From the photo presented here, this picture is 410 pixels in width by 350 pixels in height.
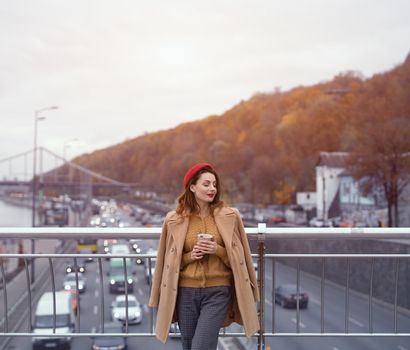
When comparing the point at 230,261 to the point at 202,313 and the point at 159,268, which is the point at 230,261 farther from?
the point at 159,268

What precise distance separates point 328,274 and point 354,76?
11416 cm

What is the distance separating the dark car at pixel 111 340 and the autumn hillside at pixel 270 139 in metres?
43.9

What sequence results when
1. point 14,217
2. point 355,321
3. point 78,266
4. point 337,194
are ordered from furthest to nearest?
1. point 337,194
2. point 14,217
3. point 355,321
4. point 78,266

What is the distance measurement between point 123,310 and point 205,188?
198cm

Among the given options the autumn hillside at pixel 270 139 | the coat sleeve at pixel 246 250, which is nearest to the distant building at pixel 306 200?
the autumn hillside at pixel 270 139

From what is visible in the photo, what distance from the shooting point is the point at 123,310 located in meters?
5.16

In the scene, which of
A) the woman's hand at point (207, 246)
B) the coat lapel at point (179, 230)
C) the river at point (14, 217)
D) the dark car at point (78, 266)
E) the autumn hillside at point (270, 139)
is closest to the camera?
the woman's hand at point (207, 246)

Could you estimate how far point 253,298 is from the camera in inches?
145

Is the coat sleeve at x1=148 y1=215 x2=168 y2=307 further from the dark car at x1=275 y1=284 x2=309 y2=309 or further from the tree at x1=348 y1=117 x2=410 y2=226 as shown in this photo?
the tree at x1=348 y1=117 x2=410 y2=226

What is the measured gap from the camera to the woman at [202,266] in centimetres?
353

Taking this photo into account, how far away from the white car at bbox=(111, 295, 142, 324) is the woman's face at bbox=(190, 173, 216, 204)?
68.7 inches

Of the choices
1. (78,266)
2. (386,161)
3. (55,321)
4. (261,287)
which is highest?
(386,161)

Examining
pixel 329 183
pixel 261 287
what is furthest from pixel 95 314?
pixel 329 183

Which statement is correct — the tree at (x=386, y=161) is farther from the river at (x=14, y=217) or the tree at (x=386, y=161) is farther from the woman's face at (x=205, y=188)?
the woman's face at (x=205, y=188)
